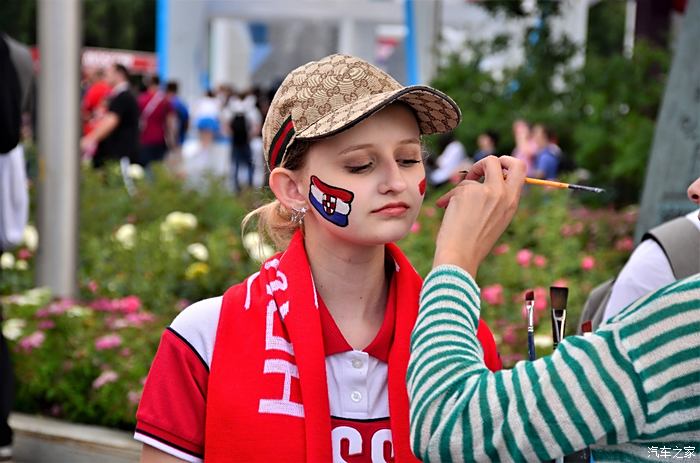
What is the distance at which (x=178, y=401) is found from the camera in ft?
8.45

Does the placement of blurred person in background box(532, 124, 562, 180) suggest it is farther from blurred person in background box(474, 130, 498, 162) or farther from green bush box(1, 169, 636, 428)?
green bush box(1, 169, 636, 428)

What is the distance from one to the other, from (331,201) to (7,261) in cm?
690

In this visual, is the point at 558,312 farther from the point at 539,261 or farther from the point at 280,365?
the point at 539,261

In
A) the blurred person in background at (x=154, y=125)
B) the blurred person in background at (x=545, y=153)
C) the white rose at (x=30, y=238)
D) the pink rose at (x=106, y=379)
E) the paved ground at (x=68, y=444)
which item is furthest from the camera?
the blurred person in background at (x=154, y=125)

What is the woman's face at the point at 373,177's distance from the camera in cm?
256

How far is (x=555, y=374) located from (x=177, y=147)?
18.8m

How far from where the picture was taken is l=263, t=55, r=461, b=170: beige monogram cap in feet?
8.36

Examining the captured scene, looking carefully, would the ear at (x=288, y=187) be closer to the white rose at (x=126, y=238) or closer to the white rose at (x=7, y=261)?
the white rose at (x=7, y=261)

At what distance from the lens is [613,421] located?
196cm

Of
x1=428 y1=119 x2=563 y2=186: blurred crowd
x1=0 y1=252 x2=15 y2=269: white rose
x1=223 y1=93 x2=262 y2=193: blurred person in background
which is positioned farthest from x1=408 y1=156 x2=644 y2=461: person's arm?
x1=223 y1=93 x2=262 y2=193: blurred person in background

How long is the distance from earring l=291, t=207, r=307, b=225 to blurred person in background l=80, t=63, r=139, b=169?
38.5 feet

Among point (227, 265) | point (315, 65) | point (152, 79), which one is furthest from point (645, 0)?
point (315, 65)

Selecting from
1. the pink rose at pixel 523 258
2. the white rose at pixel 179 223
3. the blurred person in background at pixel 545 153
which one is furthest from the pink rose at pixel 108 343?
the blurred person in background at pixel 545 153

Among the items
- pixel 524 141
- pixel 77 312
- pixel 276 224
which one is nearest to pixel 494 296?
pixel 77 312
